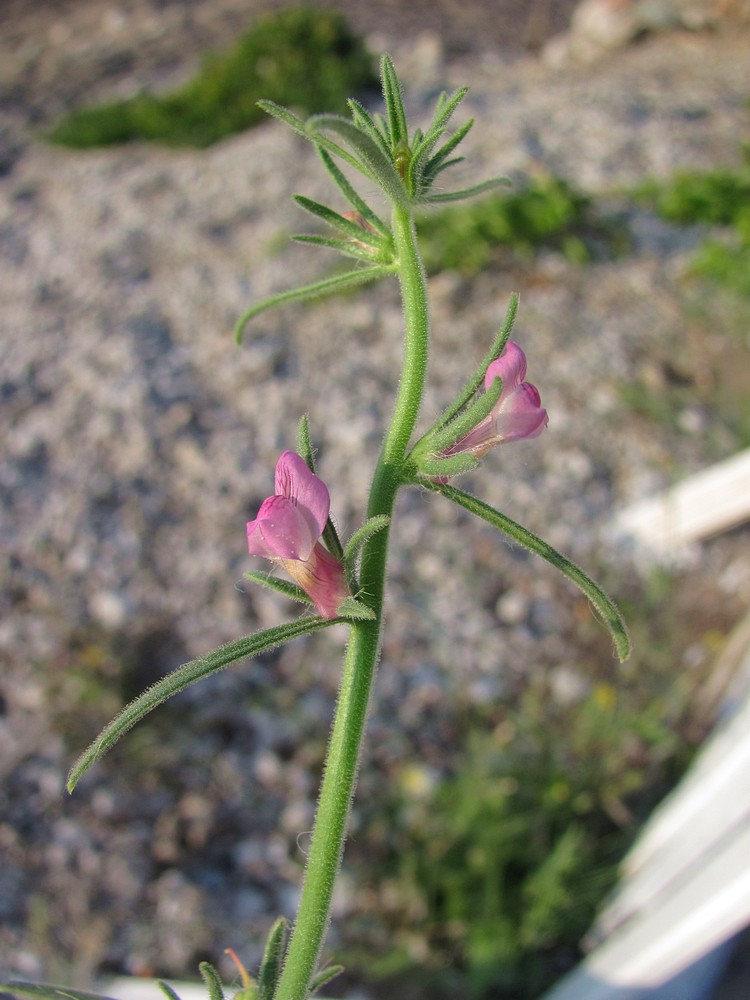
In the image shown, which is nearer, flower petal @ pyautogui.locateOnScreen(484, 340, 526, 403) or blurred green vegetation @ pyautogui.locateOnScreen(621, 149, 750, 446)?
flower petal @ pyautogui.locateOnScreen(484, 340, 526, 403)

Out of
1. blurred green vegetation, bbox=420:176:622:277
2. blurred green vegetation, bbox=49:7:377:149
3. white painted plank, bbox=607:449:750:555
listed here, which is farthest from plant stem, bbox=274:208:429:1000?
blurred green vegetation, bbox=49:7:377:149

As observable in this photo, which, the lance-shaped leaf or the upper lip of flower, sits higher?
the lance-shaped leaf

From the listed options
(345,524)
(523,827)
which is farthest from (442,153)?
(345,524)

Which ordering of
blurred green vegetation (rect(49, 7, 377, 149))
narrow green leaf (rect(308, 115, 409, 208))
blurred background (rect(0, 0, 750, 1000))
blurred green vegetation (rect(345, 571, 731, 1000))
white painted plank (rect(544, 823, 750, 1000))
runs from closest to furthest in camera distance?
narrow green leaf (rect(308, 115, 409, 208)) < white painted plank (rect(544, 823, 750, 1000)) < blurred green vegetation (rect(345, 571, 731, 1000)) < blurred background (rect(0, 0, 750, 1000)) < blurred green vegetation (rect(49, 7, 377, 149))

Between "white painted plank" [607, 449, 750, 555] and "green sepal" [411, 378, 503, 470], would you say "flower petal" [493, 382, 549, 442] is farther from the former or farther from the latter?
"white painted plank" [607, 449, 750, 555]

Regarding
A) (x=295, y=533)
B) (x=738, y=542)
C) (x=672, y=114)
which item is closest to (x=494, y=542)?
(x=738, y=542)

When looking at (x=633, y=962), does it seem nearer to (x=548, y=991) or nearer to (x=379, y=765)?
(x=548, y=991)
